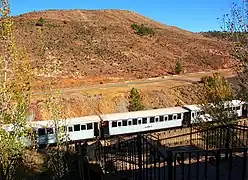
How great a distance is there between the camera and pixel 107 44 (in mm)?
79688

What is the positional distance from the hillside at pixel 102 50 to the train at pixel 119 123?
2002 cm

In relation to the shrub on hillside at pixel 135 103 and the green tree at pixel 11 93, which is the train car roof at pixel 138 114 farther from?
the green tree at pixel 11 93

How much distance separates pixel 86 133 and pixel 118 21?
86626 millimetres

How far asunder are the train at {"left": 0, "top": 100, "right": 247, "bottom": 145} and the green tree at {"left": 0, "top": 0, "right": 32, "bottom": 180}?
43.9 ft

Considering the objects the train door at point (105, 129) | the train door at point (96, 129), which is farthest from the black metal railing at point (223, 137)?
the train door at point (96, 129)

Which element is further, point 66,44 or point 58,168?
point 66,44

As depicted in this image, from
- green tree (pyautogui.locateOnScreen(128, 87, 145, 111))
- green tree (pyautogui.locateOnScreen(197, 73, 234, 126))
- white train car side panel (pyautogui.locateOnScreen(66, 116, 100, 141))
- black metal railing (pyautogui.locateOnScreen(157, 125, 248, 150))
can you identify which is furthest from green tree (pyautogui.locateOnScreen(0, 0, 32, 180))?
green tree (pyautogui.locateOnScreen(128, 87, 145, 111))

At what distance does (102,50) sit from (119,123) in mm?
48877

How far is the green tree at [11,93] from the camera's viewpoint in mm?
10570

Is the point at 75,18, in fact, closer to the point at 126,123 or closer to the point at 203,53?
the point at 203,53

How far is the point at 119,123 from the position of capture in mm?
28297

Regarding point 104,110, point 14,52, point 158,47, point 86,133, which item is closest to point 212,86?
point 86,133

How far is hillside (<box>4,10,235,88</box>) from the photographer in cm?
5969

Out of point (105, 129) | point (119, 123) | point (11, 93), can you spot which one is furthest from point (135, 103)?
point (11, 93)
